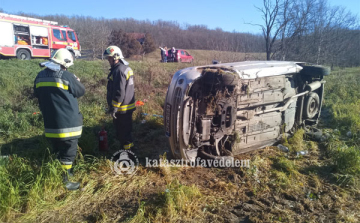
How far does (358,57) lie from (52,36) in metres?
23.4

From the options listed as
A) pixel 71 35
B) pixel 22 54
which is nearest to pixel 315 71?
pixel 22 54

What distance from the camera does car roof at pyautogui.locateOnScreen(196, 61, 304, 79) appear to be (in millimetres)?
3580

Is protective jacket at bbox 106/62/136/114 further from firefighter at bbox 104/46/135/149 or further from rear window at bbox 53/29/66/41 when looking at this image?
rear window at bbox 53/29/66/41

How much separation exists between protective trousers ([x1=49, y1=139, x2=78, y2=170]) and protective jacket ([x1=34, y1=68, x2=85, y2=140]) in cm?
9

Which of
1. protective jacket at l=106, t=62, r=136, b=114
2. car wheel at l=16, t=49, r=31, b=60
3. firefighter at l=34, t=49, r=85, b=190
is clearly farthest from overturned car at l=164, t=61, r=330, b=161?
car wheel at l=16, t=49, r=31, b=60

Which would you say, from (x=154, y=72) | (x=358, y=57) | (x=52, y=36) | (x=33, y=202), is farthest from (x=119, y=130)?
(x=358, y=57)

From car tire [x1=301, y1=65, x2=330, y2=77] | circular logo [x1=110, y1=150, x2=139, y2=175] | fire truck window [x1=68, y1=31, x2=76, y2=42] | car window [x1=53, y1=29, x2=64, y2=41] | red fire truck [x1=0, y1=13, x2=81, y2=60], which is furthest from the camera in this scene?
fire truck window [x1=68, y1=31, x2=76, y2=42]

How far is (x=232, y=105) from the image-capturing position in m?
3.50

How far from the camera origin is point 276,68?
4016 millimetres

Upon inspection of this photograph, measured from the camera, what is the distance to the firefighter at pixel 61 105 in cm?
287

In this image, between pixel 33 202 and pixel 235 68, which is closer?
pixel 33 202

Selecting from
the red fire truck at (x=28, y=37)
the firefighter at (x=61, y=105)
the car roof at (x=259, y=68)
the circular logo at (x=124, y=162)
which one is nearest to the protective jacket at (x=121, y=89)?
the firefighter at (x=61, y=105)

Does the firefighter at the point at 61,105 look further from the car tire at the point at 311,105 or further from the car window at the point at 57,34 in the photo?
the car window at the point at 57,34

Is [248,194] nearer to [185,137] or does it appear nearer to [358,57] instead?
[185,137]
